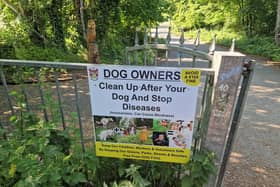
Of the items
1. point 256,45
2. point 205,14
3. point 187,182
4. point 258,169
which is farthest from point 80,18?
point 205,14

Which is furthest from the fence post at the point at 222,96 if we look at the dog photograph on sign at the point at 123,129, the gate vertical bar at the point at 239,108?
the dog photograph on sign at the point at 123,129

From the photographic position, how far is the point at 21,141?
1983 millimetres

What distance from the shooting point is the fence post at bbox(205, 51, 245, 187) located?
5.34ft

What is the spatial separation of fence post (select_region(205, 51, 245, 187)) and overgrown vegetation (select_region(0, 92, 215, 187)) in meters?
0.14

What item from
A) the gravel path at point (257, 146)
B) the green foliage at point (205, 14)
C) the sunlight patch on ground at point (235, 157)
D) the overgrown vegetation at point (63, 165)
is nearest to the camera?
the overgrown vegetation at point (63, 165)

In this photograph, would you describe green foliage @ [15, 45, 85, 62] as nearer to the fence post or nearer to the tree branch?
the tree branch

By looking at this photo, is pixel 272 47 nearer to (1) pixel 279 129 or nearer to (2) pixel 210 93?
(1) pixel 279 129

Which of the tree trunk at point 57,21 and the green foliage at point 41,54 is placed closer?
the green foliage at point 41,54

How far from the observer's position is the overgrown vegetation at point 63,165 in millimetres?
1759

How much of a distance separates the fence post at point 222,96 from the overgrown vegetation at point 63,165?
14 cm

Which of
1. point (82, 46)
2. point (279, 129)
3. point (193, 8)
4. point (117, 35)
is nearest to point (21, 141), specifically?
point (279, 129)

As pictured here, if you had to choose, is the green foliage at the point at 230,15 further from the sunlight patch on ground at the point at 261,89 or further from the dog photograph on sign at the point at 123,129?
the dog photograph on sign at the point at 123,129

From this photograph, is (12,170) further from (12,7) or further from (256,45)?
(256,45)

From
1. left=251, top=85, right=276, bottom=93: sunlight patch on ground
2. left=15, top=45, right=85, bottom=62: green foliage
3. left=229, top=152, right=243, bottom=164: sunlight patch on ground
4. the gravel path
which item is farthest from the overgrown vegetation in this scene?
left=15, top=45, right=85, bottom=62: green foliage
